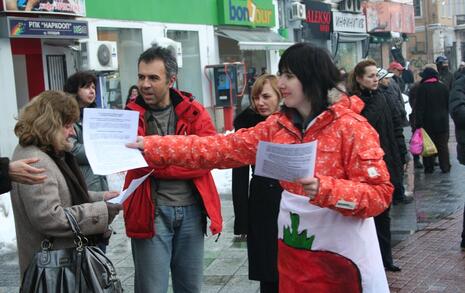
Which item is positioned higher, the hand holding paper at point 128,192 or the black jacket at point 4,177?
the black jacket at point 4,177

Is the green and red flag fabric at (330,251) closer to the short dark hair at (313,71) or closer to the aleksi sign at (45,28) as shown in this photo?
the short dark hair at (313,71)

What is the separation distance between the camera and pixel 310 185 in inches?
113

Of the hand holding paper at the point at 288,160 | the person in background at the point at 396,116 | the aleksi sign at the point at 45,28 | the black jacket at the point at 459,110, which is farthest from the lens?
the aleksi sign at the point at 45,28

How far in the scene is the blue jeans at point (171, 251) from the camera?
4047 millimetres

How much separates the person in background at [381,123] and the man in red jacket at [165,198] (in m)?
→ 2.31

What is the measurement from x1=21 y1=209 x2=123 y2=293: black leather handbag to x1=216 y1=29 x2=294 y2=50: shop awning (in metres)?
16.0

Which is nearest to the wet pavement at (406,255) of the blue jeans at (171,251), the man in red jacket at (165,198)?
the blue jeans at (171,251)

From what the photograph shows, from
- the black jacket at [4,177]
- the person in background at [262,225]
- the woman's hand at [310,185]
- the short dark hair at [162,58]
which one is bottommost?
the person in background at [262,225]

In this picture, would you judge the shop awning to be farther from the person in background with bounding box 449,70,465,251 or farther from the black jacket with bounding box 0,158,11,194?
the black jacket with bounding box 0,158,11,194

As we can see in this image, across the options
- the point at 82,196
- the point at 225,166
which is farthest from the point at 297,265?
the point at 82,196

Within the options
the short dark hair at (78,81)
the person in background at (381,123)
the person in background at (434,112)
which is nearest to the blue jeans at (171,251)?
the short dark hair at (78,81)

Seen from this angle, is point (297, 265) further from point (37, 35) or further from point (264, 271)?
point (37, 35)

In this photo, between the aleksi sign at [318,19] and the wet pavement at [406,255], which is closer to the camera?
the wet pavement at [406,255]

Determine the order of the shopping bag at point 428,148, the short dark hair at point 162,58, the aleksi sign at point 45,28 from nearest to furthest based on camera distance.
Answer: the short dark hair at point 162,58
the shopping bag at point 428,148
the aleksi sign at point 45,28
